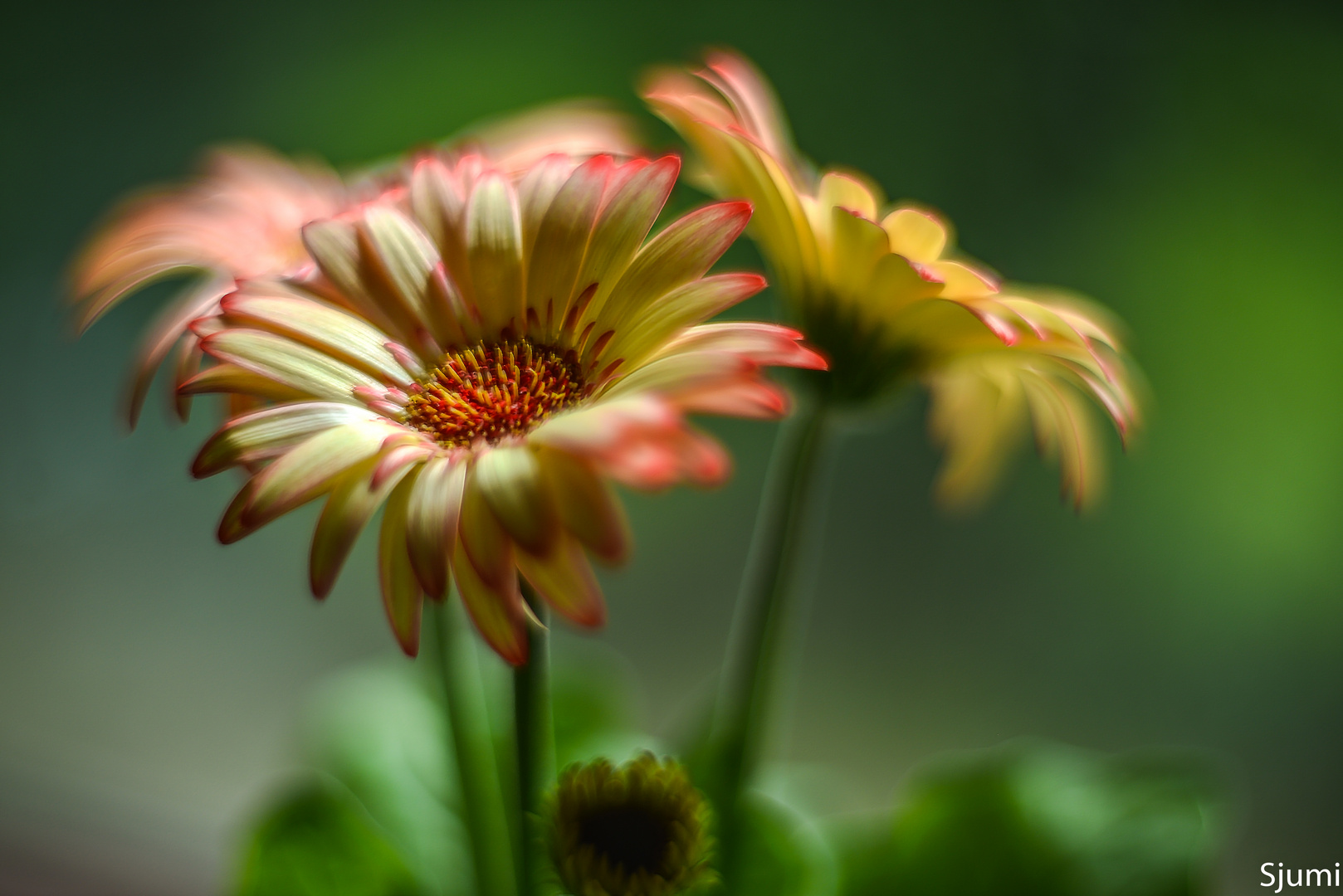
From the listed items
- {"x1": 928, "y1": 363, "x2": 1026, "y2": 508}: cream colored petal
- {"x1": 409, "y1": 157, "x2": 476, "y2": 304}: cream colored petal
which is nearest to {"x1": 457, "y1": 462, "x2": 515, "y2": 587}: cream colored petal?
{"x1": 409, "y1": 157, "x2": 476, "y2": 304}: cream colored petal

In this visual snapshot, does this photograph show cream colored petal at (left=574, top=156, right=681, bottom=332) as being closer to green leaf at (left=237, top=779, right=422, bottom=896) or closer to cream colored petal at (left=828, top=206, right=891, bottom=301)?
cream colored petal at (left=828, top=206, right=891, bottom=301)

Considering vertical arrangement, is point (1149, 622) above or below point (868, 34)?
below

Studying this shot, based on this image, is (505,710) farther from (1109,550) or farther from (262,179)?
(1109,550)

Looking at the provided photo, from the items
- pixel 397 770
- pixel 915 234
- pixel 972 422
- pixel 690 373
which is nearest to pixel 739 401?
pixel 690 373

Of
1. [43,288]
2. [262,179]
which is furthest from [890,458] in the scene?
[43,288]

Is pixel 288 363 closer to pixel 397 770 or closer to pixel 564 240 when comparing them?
pixel 564 240
